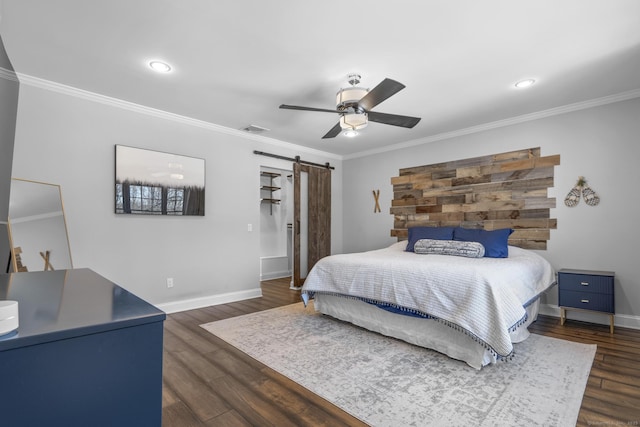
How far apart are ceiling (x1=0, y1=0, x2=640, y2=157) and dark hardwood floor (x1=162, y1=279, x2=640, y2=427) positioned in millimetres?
2446

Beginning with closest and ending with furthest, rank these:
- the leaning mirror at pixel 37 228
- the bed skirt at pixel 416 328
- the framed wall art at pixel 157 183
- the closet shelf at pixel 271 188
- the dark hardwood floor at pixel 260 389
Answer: the dark hardwood floor at pixel 260 389, the bed skirt at pixel 416 328, the leaning mirror at pixel 37 228, the framed wall art at pixel 157 183, the closet shelf at pixel 271 188

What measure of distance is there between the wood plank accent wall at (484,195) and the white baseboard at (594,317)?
743 millimetres

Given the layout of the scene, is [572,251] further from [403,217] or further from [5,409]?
[5,409]

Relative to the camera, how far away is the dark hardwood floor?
1.83m

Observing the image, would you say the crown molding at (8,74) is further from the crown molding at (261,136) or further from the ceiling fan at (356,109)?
the ceiling fan at (356,109)

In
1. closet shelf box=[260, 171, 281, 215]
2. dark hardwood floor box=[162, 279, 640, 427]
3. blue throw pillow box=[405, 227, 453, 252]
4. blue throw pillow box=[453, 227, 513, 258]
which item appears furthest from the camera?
closet shelf box=[260, 171, 281, 215]

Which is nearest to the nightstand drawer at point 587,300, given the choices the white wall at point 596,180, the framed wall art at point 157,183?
the white wall at point 596,180

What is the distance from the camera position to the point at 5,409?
564 mm

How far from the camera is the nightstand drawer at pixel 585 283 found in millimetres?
3238

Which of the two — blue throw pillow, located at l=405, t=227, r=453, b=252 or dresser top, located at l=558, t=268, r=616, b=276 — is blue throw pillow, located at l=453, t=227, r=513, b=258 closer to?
blue throw pillow, located at l=405, t=227, r=453, b=252

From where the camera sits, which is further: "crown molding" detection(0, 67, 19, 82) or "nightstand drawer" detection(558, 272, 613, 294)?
"nightstand drawer" detection(558, 272, 613, 294)

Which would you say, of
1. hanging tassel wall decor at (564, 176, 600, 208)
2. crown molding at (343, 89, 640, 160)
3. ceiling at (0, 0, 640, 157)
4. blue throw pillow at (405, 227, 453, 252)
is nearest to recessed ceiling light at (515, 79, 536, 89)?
ceiling at (0, 0, 640, 157)

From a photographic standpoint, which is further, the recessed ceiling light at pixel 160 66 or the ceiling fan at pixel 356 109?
the ceiling fan at pixel 356 109

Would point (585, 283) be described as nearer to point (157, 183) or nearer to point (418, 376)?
point (418, 376)
